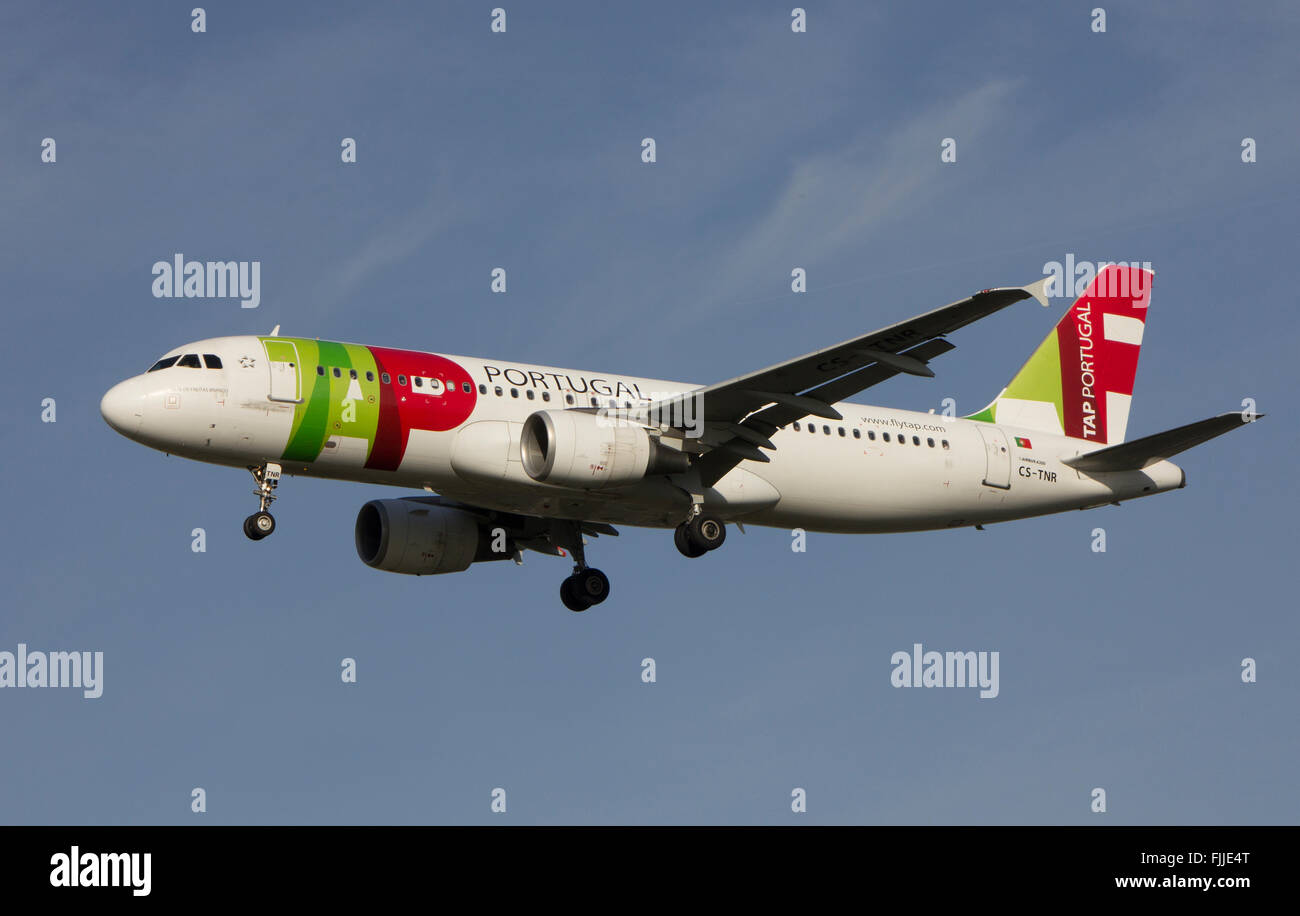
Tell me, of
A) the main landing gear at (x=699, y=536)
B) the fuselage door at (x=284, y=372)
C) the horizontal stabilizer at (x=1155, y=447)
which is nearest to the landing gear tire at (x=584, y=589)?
the main landing gear at (x=699, y=536)

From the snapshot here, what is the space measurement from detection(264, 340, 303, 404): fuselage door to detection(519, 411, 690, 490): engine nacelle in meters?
4.78

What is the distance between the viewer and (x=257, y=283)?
39125 mm

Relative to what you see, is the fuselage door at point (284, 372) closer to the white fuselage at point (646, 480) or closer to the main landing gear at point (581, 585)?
the white fuselage at point (646, 480)

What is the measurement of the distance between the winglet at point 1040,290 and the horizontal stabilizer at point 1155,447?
9.23 m

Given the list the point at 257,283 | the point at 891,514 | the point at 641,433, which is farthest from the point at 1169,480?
the point at 257,283

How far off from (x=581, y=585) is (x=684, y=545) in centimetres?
461

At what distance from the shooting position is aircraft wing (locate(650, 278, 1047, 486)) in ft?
109

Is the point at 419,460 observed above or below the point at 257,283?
below

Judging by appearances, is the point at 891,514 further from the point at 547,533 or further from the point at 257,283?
the point at 257,283

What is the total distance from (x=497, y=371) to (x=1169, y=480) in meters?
17.4

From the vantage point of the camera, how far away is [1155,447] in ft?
138

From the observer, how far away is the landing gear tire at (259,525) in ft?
118

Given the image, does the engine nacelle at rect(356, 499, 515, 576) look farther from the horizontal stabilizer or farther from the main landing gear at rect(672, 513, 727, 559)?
the horizontal stabilizer

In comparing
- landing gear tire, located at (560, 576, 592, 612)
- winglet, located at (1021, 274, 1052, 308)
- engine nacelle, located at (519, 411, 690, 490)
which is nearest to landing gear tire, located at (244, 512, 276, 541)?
engine nacelle, located at (519, 411, 690, 490)
